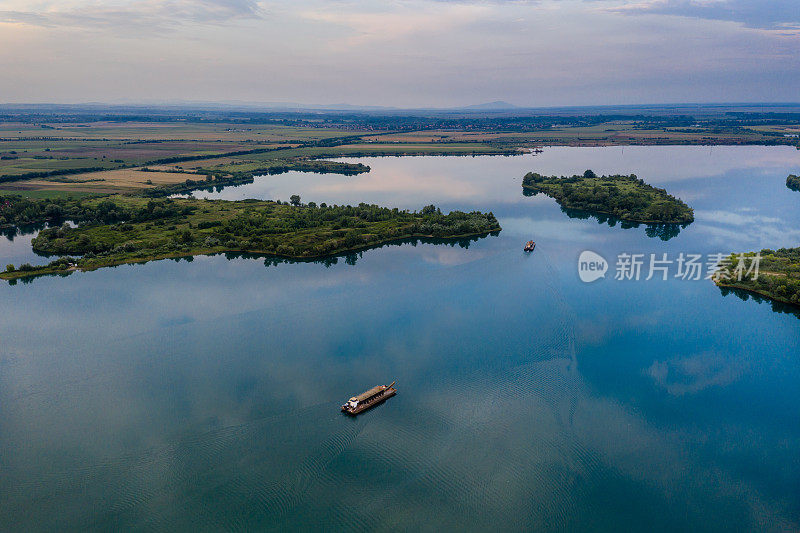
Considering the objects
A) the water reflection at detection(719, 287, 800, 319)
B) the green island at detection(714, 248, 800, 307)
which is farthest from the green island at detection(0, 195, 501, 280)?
the water reflection at detection(719, 287, 800, 319)

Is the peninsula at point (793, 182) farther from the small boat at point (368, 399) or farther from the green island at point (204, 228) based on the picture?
the small boat at point (368, 399)

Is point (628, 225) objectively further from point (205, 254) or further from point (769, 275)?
point (205, 254)

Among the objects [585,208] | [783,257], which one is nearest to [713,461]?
[783,257]

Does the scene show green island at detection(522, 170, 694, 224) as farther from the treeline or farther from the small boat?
the small boat

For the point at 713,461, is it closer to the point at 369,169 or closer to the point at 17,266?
the point at 17,266

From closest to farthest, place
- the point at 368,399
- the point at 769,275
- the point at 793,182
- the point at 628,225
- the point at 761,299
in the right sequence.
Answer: the point at 368,399 < the point at 761,299 < the point at 769,275 < the point at 628,225 < the point at 793,182

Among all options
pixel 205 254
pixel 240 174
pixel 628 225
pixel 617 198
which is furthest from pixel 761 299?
pixel 240 174
